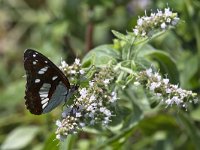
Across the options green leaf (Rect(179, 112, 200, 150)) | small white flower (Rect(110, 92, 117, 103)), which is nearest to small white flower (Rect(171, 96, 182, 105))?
small white flower (Rect(110, 92, 117, 103))

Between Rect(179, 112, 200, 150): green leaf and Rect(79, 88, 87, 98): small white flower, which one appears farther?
Rect(179, 112, 200, 150): green leaf

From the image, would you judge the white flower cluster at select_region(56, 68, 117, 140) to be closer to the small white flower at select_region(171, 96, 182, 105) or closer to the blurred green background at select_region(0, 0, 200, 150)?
the small white flower at select_region(171, 96, 182, 105)

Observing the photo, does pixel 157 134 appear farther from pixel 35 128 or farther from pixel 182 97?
pixel 182 97

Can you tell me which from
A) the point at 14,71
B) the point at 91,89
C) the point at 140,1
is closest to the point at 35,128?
the point at 14,71

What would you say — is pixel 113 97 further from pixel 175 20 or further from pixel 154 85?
pixel 175 20

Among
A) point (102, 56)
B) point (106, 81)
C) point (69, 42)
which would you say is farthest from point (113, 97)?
point (69, 42)

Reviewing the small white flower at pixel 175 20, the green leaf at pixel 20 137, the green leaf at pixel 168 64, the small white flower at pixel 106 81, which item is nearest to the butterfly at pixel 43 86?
the small white flower at pixel 106 81
